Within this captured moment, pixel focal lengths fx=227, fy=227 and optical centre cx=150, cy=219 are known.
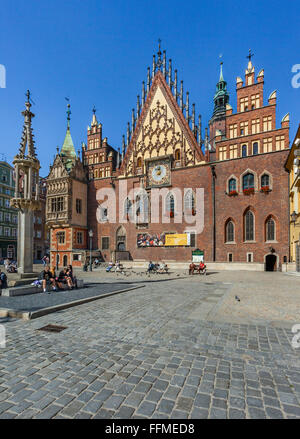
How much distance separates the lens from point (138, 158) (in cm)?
3412

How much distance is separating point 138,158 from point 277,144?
18.2m

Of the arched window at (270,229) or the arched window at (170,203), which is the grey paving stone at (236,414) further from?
the arched window at (170,203)

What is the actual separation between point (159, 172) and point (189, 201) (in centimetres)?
615

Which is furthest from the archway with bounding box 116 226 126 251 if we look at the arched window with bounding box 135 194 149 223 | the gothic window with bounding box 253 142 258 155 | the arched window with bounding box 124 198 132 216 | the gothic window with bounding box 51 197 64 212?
the gothic window with bounding box 253 142 258 155

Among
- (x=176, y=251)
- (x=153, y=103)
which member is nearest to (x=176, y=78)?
(x=153, y=103)

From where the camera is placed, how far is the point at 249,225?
2688 centimetres

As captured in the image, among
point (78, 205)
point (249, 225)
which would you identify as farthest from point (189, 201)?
point (78, 205)

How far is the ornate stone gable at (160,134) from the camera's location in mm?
30844

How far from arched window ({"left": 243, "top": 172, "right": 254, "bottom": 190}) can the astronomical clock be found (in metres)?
9.55

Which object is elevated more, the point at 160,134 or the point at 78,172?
the point at 160,134

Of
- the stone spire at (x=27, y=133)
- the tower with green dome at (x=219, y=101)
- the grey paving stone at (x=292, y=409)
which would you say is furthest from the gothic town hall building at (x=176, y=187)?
the tower with green dome at (x=219, y=101)

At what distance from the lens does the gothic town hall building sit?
26.0 m

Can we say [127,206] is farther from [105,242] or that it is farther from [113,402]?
[113,402]

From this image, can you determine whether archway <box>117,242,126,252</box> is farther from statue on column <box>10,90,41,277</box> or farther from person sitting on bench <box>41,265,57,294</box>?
person sitting on bench <box>41,265,57,294</box>
